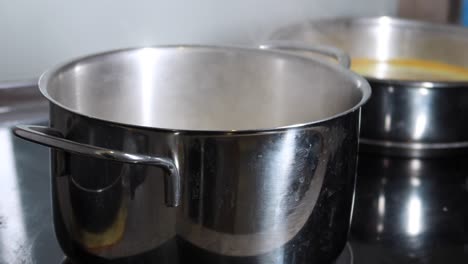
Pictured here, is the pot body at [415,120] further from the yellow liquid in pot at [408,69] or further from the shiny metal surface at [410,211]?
the yellow liquid in pot at [408,69]

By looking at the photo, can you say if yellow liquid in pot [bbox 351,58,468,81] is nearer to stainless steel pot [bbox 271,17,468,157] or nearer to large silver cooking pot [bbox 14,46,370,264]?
stainless steel pot [bbox 271,17,468,157]

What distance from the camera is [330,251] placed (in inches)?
18.1

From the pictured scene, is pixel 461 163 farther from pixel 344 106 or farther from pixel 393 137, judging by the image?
pixel 344 106

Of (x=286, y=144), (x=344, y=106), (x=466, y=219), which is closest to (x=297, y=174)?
(x=286, y=144)

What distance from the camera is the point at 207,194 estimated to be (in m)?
0.40

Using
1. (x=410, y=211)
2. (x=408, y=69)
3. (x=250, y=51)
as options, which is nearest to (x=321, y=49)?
(x=250, y=51)

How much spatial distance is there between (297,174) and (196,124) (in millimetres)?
245

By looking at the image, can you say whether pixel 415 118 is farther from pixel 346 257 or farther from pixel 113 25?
pixel 113 25

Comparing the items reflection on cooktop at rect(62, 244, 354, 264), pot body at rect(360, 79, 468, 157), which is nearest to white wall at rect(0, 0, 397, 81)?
pot body at rect(360, 79, 468, 157)

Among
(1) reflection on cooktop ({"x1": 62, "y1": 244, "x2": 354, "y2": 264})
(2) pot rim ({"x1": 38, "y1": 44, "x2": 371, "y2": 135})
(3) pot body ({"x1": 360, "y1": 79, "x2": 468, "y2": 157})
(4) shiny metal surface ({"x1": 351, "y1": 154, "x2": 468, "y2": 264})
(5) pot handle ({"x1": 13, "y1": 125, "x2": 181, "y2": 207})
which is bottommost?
(1) reflection on cooktop ({"x1": 62, "y1": 244, "x2": 354, "y2": 264})

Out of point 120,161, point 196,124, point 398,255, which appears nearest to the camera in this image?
point 120,161

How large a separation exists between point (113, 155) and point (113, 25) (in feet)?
1.45

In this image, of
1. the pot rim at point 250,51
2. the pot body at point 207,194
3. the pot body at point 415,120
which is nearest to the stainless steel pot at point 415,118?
the pot body at point 415,120

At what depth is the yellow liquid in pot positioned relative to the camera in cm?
88
